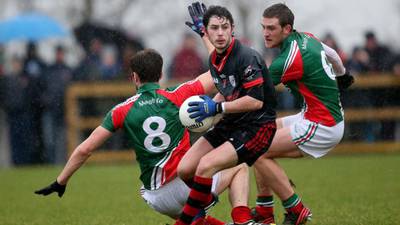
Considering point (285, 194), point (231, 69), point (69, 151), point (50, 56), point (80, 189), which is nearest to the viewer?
point (231, 69)

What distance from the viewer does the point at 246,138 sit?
279 inches

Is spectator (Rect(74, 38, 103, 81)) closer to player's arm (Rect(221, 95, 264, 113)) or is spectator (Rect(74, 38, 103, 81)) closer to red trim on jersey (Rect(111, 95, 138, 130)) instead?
red trim on jersey (Rect(111, 95, 138, 130))

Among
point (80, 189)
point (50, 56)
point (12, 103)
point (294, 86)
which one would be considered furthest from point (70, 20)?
point (294, 86)

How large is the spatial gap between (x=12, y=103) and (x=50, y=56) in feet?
25.5

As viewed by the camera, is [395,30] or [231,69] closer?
[231,69]

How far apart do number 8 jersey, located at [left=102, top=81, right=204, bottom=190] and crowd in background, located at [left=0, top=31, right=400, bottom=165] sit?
356 inches

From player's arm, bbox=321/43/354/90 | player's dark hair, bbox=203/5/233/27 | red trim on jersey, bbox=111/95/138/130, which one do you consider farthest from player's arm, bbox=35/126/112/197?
player's arm, bbox=321/43/354/90

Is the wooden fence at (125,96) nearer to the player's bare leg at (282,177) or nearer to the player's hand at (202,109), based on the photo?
the player's bare leg at (282,177)

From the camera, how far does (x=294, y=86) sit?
813 centimetres

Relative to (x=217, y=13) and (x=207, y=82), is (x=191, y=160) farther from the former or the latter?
(x=217, y=13)

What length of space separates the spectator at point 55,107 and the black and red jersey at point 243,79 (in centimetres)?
981

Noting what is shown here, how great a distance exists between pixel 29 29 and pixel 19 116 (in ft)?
7.78

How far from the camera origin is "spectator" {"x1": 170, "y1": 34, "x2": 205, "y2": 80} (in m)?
16.5

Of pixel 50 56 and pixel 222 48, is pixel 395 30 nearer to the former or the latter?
pixel 50 56
